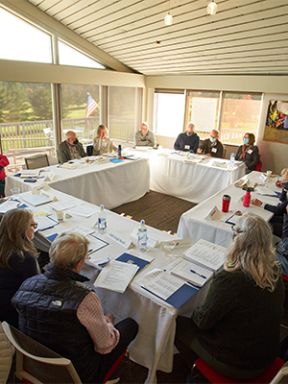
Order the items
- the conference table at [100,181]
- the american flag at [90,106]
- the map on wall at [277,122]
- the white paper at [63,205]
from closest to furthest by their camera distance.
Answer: the white paper at [63,205]
the conference table at [100,181]
the map on wall at [277,122]
the american flag at [90,106]

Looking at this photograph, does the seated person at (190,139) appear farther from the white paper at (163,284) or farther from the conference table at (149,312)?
the white paper at (163,284)

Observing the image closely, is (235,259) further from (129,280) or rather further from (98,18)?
(98,18)

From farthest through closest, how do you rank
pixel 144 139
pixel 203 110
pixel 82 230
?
pixel 203 110, pixel 144 139, pixel 82 230

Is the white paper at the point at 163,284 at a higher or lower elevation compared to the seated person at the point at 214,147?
lower

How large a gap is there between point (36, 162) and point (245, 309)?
4.18 metres

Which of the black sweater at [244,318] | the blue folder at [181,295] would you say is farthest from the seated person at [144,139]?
the black sweater at [244,318]

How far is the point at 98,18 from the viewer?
5.36 meters

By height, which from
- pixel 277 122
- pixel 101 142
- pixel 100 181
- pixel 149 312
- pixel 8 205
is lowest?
pixel 149 312

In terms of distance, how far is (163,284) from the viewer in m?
1.93

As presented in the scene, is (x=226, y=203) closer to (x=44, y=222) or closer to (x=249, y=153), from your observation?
(x=44, y=222)

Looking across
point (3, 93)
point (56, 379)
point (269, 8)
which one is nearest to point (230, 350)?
point (56, 379)

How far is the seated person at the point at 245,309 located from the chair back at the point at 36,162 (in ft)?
12.7

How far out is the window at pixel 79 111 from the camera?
645 centimetres

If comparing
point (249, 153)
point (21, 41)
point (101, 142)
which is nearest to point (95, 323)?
point (101, 142)
